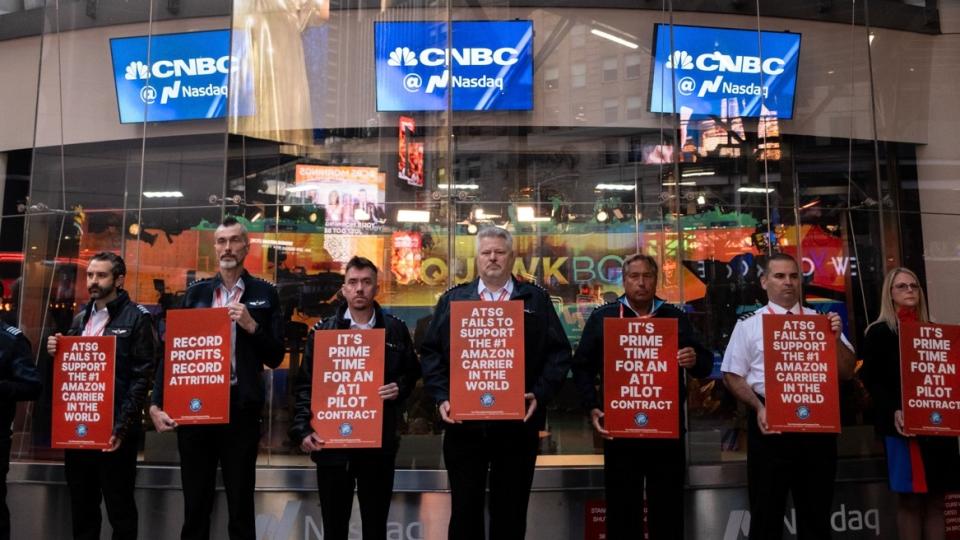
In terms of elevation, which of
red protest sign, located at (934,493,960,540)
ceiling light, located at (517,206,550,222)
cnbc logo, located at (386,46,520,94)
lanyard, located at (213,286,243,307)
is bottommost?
red protest sign, located at (934,493,960,540)

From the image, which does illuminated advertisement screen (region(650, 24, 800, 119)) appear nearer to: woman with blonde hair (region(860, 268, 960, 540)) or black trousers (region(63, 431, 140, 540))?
woman with blonde hair (region(860, 268, 960, 540))

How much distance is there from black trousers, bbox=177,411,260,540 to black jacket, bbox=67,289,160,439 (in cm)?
37

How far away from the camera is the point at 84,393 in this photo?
418 cm

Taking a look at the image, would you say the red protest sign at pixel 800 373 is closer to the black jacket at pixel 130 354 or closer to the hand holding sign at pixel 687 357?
the hand holding sign at pixel 687 357

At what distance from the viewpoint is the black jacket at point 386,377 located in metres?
3.86

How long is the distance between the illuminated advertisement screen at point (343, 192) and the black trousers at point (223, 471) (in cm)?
182

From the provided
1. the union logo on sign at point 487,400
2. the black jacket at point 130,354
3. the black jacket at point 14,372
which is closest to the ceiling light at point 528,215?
the union logo on sign at point 487,400

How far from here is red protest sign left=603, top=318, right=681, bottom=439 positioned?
12.9ft

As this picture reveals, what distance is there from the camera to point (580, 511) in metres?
4.78

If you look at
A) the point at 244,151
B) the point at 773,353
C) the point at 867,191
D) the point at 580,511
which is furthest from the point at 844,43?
the point at 244,151

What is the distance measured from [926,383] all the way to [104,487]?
4.34 metres

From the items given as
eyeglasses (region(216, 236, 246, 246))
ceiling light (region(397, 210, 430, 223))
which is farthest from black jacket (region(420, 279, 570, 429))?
ceiling light (region(397, 210, 430, 223))

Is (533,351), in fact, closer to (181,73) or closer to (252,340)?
(252,340)

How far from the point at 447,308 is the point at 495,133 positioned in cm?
232
